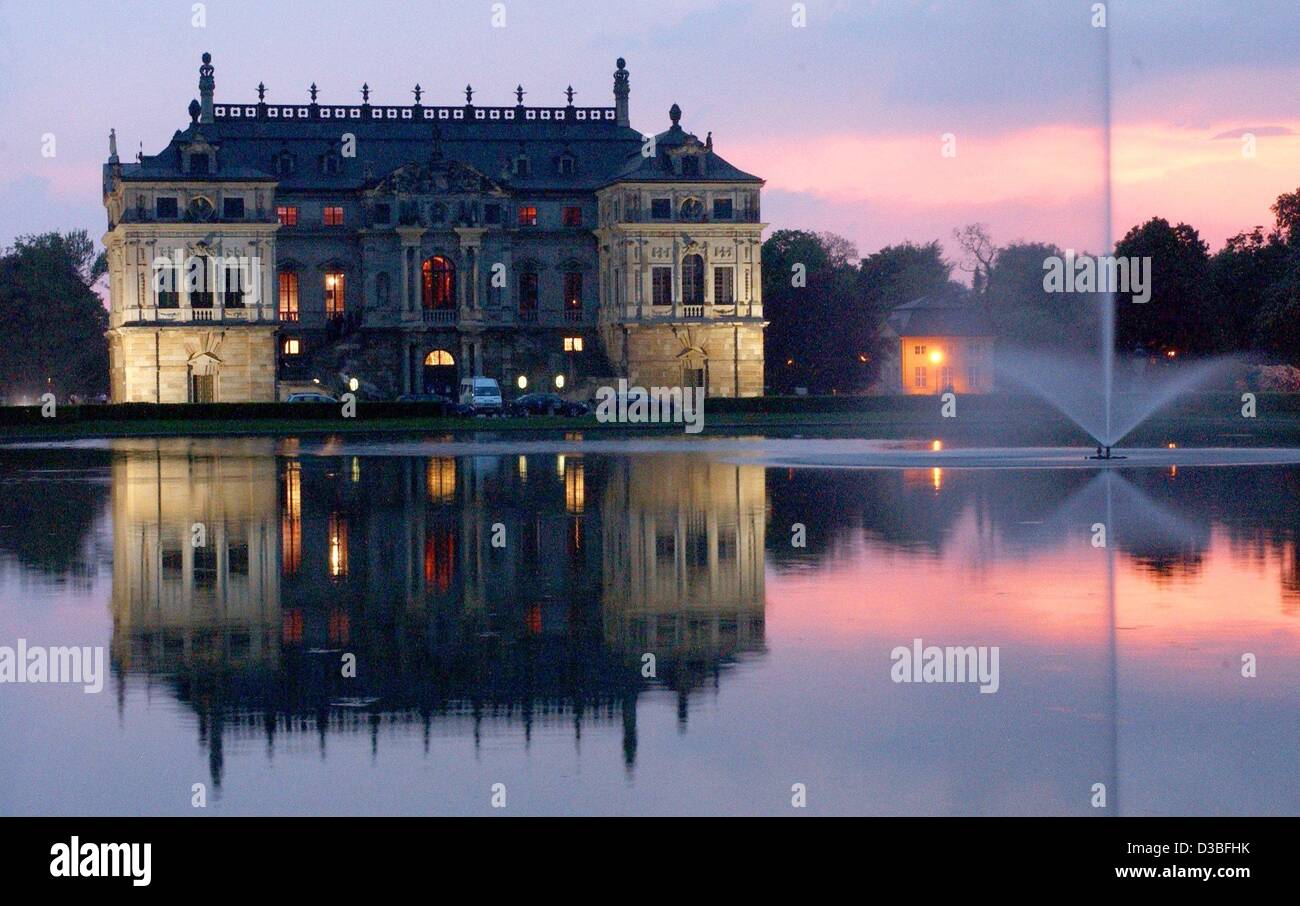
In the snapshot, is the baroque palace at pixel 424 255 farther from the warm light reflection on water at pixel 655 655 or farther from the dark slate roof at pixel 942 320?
the warm light reflection on water at pixel 655 655

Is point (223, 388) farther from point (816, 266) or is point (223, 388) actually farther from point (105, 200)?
point (816, 266)

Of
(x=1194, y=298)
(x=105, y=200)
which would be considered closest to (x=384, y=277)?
(x=105, y=200)

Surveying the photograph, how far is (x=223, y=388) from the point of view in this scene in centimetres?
11519

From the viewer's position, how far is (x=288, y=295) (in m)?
120

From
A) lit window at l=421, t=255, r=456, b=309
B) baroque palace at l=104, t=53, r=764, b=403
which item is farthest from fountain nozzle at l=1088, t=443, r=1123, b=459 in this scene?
lit window at l=421, t=255, r=456, b=309

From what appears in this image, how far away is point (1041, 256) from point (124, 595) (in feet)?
479

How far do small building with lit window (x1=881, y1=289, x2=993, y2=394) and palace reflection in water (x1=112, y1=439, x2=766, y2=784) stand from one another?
118 meters

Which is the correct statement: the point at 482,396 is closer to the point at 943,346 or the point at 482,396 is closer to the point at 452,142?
the point at 452,142

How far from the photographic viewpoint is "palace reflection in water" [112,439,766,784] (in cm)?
1723

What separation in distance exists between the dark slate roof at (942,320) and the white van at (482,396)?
5994 cm

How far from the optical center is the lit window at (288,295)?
11988 cm

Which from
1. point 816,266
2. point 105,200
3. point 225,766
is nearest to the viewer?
point 225,766
